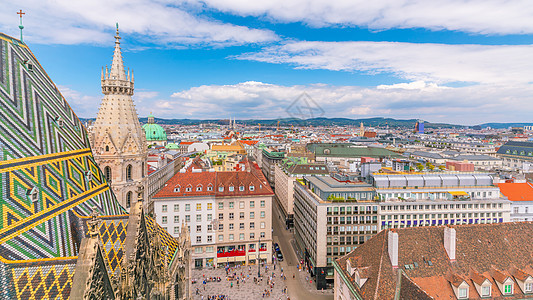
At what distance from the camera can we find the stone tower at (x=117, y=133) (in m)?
38.1

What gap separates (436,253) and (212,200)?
3812 centimetres

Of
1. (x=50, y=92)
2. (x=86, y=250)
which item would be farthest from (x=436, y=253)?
(x=50, y=92)

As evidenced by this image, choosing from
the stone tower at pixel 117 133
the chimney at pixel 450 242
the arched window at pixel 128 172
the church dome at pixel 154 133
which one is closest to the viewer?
the chimney at pixel 450 242

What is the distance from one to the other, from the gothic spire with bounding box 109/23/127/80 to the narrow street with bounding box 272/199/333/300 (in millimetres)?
40345

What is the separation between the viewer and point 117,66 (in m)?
38.8

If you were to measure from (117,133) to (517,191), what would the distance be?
72356mm

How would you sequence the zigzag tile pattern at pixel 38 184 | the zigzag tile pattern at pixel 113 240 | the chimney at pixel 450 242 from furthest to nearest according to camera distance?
the chimney at pixel 450 242 → the zigzag tile pattern at pixel 113 240 → the zigzag tile pattern at pixel 38 184

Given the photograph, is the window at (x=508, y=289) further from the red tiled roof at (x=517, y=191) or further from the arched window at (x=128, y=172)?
the arched window at (x=128, y=172)

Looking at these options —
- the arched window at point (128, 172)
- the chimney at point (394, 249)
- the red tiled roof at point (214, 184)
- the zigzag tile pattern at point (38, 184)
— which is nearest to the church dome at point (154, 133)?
the red tiled roof at point (214, 184)

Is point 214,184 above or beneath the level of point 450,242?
above

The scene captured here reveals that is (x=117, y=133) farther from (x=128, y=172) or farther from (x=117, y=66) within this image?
(x=117, y=66)

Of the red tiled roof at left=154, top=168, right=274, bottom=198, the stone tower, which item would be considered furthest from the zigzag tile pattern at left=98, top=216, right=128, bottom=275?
the red tiled roof at left=154, top=168, right=274, bottom=198

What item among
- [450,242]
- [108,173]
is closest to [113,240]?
[108,173]

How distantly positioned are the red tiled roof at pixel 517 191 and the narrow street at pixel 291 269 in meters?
41.0
